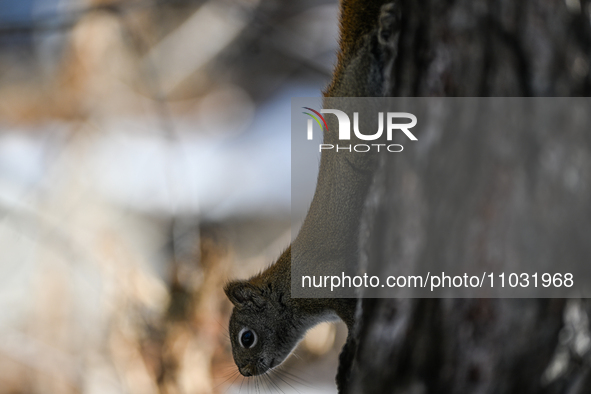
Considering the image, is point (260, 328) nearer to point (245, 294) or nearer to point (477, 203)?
point (245, 294)

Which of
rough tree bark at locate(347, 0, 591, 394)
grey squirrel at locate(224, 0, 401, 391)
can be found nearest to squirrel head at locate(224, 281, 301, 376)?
grey squirrel at locate(224, 0, 401, 391)

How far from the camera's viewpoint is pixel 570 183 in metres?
0.69

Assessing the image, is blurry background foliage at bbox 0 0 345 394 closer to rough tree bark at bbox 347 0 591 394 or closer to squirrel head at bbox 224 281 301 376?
squirrel head at bbox 224 281 301 376

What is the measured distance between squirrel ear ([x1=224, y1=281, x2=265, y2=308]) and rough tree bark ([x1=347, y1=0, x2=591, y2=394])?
0.89m

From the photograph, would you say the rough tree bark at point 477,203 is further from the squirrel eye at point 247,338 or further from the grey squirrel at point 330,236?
the squirrel eye at point 247,338

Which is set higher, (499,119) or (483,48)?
(483,48)

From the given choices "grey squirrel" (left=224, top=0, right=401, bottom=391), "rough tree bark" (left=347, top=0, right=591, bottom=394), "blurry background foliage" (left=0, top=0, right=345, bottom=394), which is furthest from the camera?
"blurry background foliage" (left=0, top=0, right=345, bottom=394)

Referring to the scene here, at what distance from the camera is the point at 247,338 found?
172 centimetres

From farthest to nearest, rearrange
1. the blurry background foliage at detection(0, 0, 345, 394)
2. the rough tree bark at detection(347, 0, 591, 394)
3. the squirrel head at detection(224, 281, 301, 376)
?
the blurry background foliage at detection(0, 0, 345, 394), the squirrel head at detection(224, 281, 301, 376), the rough tree bark at detection(347, 0, 591, 394)

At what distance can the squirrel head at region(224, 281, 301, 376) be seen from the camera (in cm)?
162

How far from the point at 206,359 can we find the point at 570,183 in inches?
110

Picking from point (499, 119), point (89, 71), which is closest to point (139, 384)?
point (499, 119)

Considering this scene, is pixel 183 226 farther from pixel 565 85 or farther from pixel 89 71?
pixel 565 85

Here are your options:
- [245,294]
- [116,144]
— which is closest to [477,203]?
[245,294]
